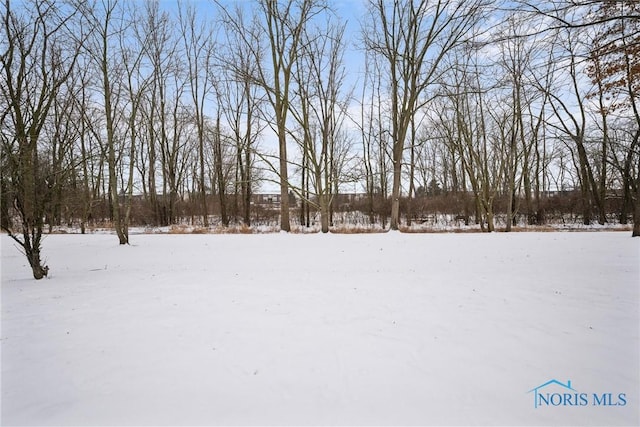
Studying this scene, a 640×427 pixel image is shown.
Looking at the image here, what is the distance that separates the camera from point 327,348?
9.06ft

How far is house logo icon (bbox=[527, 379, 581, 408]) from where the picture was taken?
2.11 meters

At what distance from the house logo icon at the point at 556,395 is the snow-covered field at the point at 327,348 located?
1cm

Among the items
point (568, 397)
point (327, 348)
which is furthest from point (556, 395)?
point (327, 348)

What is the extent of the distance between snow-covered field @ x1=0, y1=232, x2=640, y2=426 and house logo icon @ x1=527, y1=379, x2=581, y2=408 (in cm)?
1

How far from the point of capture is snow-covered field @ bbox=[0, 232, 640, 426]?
204cm

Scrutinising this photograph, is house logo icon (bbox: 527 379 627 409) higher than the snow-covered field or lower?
lower

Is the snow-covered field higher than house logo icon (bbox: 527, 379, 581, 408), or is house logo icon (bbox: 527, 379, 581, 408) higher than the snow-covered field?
the snow-covered field

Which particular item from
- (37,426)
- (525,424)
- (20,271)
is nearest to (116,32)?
(20,271)

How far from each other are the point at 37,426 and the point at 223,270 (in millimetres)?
4265

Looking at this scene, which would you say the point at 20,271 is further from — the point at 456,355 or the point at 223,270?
the point at 456,355

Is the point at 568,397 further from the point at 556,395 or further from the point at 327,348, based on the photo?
the point at 327,348

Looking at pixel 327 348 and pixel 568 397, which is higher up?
pixel 327 348

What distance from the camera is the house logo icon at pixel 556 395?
6.91 feet

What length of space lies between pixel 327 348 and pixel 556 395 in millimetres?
1772
